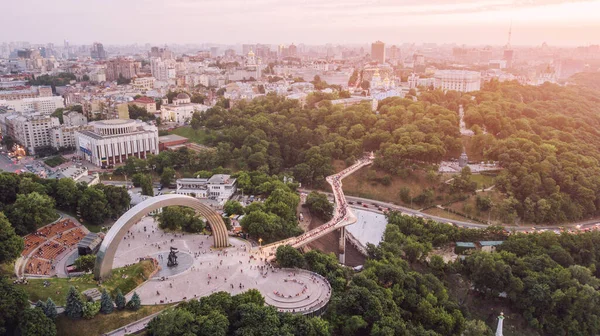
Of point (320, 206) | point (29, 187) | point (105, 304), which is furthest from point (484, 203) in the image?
point (29, 187)

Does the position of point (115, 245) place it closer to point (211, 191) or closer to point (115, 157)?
point (211, 191)

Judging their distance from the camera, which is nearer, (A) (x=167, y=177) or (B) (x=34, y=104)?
(A) (x=167, y=177)

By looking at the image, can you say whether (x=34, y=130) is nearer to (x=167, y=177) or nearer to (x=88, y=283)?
(x=167, y=177)

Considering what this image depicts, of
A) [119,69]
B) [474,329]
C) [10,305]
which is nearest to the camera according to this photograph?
[10,305]

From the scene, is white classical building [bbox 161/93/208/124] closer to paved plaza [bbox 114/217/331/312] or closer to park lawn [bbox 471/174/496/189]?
park lawn [bbox 471/174/496/189]

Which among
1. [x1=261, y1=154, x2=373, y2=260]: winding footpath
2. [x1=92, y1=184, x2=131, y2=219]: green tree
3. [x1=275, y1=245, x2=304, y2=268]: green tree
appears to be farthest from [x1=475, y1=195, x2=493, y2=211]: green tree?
[x1=92, y1=184, x2=131, y2=219]: green tree

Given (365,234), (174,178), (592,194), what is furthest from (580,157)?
(174,178)

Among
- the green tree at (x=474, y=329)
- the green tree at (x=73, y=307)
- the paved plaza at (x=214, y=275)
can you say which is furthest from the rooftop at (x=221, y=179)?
the green tree at (x=474, y=329)
